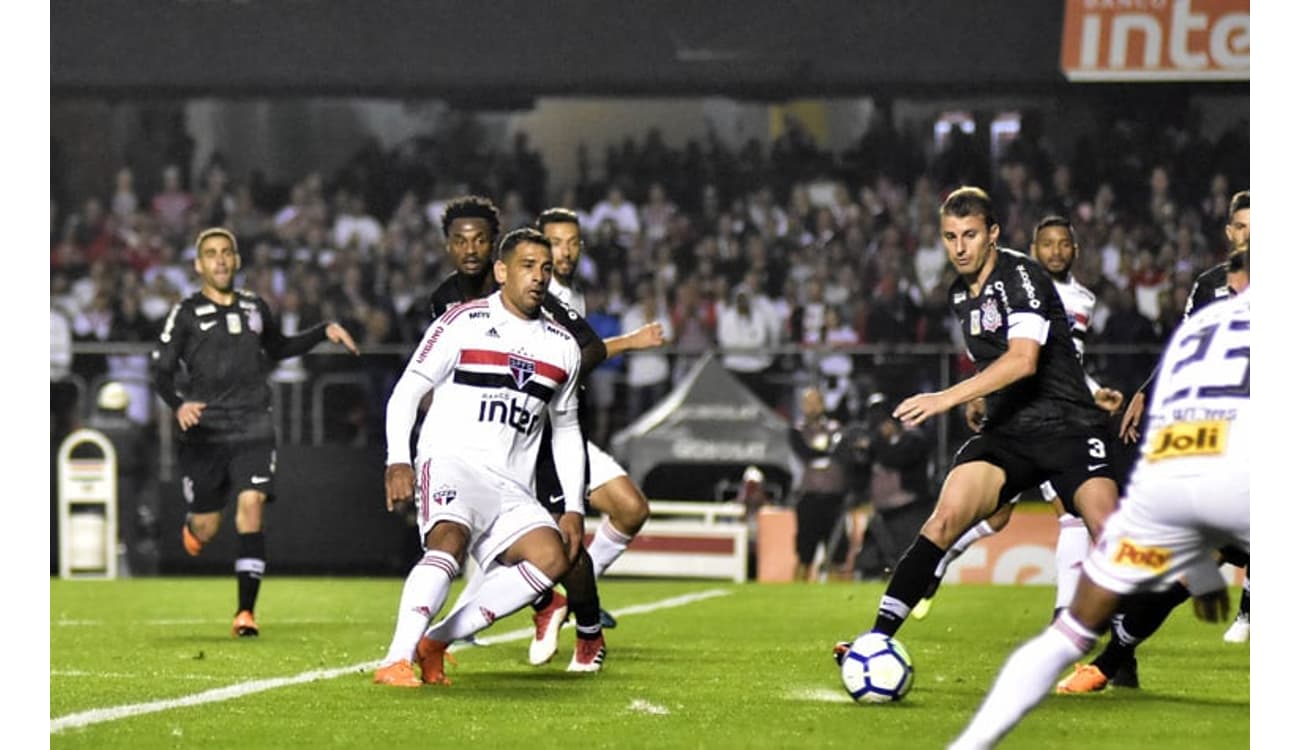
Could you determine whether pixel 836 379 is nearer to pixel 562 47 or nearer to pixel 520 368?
pixel 562 47

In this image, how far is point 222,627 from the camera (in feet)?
32.4

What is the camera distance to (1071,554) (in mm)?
8727

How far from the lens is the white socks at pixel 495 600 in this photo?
6.78 metres

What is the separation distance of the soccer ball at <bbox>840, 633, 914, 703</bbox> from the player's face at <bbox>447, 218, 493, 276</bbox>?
2.33 meters

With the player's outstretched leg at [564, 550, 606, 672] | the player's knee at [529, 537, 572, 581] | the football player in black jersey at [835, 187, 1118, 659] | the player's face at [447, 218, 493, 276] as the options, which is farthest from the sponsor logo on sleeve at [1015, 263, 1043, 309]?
the player's face at [447, 218, 493, 276]

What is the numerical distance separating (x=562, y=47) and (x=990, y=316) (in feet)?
38.5

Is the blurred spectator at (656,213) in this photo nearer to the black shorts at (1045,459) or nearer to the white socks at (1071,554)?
the white socks at (1071,554)

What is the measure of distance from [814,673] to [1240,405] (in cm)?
310

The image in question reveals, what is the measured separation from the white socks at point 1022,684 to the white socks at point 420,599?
241cm

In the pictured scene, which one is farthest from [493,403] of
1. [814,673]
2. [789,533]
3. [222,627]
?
[789,533]

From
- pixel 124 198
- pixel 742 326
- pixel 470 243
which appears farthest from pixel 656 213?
pixel 470 243

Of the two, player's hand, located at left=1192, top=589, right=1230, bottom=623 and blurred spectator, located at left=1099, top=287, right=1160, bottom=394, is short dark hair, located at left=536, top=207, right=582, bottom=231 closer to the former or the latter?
player's hand, located at left=1192, top=589, right=1230, bottom=623

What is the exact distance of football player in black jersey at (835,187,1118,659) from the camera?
6.79 meters
